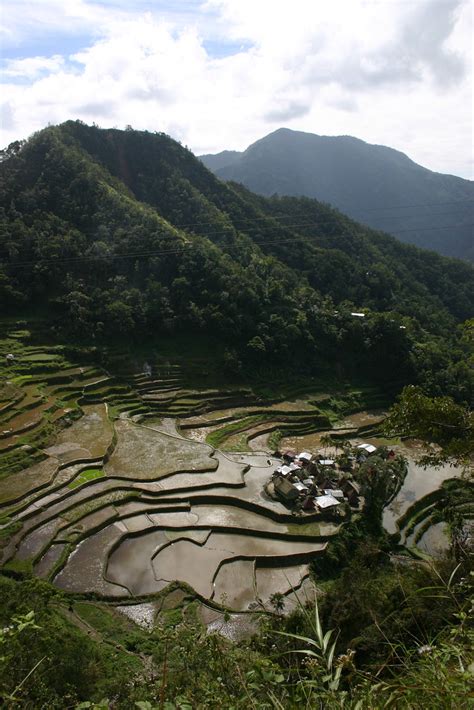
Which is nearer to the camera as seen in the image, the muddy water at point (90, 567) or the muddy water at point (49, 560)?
the muddy water at point (90, 567)

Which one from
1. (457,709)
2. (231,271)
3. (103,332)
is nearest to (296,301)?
(231,271)

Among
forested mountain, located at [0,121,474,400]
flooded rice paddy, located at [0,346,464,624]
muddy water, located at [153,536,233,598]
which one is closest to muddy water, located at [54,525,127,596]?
flooded rice paddy, located at [0,346,464,624]

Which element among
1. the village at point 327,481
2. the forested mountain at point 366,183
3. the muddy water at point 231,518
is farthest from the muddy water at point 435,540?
A: the forested mountain at point 366,183

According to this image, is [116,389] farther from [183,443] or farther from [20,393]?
[183,443]

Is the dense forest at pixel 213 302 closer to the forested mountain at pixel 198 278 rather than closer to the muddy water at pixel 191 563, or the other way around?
the forested mountain at pixel 198 278

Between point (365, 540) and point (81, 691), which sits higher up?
point (81, 691)

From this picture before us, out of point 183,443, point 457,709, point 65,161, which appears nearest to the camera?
point 457,709
